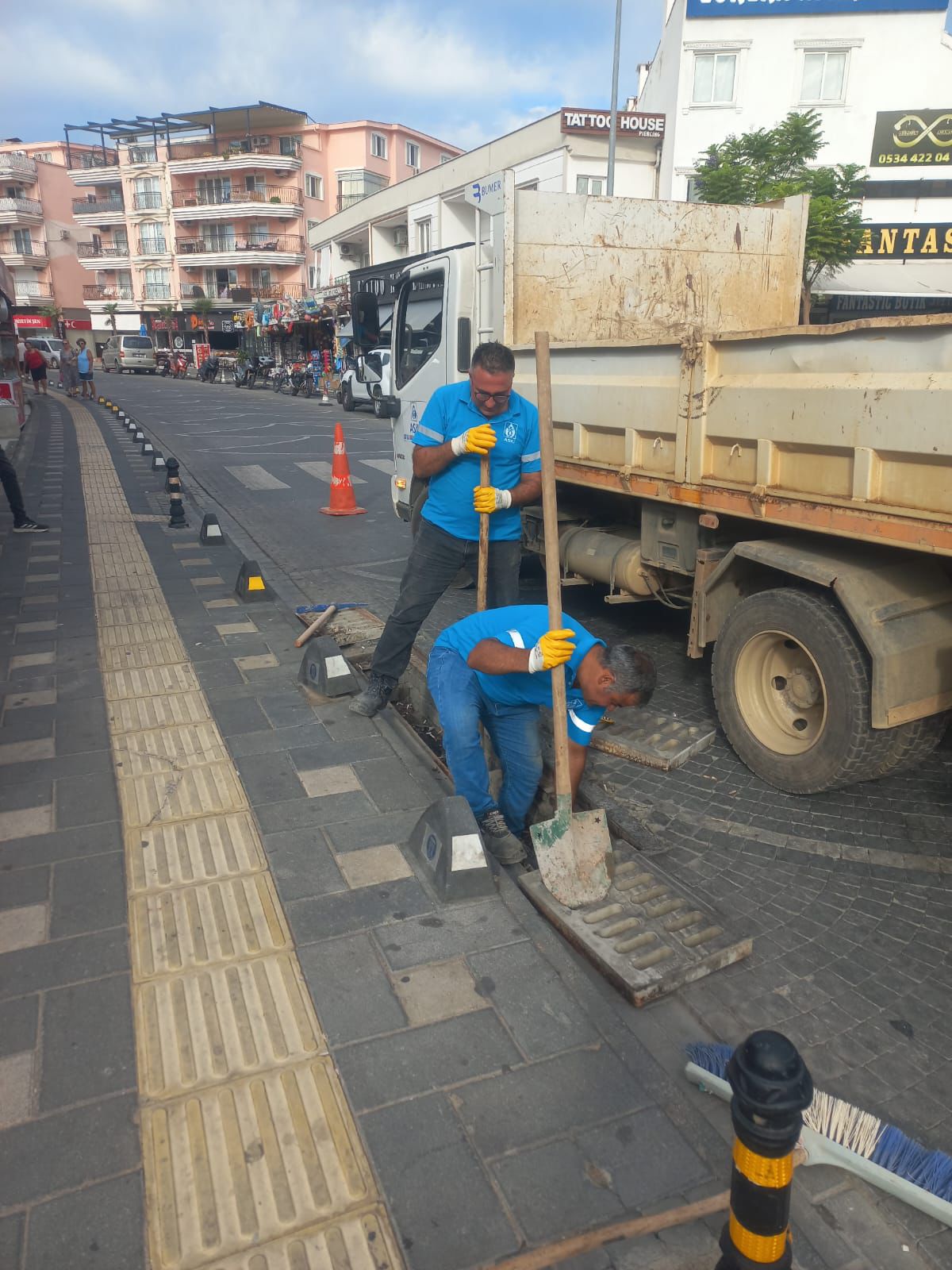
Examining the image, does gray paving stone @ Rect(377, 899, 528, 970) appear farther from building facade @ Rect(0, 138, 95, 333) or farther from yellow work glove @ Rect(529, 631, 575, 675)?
building facade @ Rect(0, 138, 95, 333)

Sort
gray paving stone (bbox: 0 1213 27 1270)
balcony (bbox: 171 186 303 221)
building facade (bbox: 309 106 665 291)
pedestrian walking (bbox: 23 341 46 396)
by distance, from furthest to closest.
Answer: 1. balcony (bbox: 171 186 303 221)
2. pedestrian walking (bbox: 23 341 46 396)
3. building facade (bbox: 309 106 665 291)
4. gray paving stone (bbox: 0 1213 27 1270)

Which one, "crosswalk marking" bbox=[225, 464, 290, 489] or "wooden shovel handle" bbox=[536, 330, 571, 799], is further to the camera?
"crosswalk marking" bbox=[225, 464, 290, 489]

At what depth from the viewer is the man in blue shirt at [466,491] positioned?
4.39 meters

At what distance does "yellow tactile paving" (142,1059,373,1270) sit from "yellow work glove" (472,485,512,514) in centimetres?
274

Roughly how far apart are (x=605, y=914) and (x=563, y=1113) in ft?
2.89

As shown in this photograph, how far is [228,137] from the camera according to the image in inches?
2124

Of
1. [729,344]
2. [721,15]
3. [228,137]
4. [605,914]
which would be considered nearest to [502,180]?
[729,344]

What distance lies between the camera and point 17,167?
6072 centimetres

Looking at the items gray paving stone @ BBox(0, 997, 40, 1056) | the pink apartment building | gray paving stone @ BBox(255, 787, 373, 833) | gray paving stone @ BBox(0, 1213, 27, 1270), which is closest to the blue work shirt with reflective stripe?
gray paving stone @ BBox(255, 787, 373, 833)

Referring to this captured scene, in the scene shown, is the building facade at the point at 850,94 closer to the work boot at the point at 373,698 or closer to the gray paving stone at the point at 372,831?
the work boot at the point at 373,698

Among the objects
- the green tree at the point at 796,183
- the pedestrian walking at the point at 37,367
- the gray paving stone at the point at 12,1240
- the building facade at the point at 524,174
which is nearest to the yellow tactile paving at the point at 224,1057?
the gray paving stone at the point at 12,1240

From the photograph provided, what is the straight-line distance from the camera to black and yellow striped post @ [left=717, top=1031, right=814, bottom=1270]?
1.48 metres

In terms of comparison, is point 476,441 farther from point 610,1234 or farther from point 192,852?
point 610,1234

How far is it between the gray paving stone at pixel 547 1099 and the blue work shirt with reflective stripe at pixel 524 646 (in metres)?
1.32
